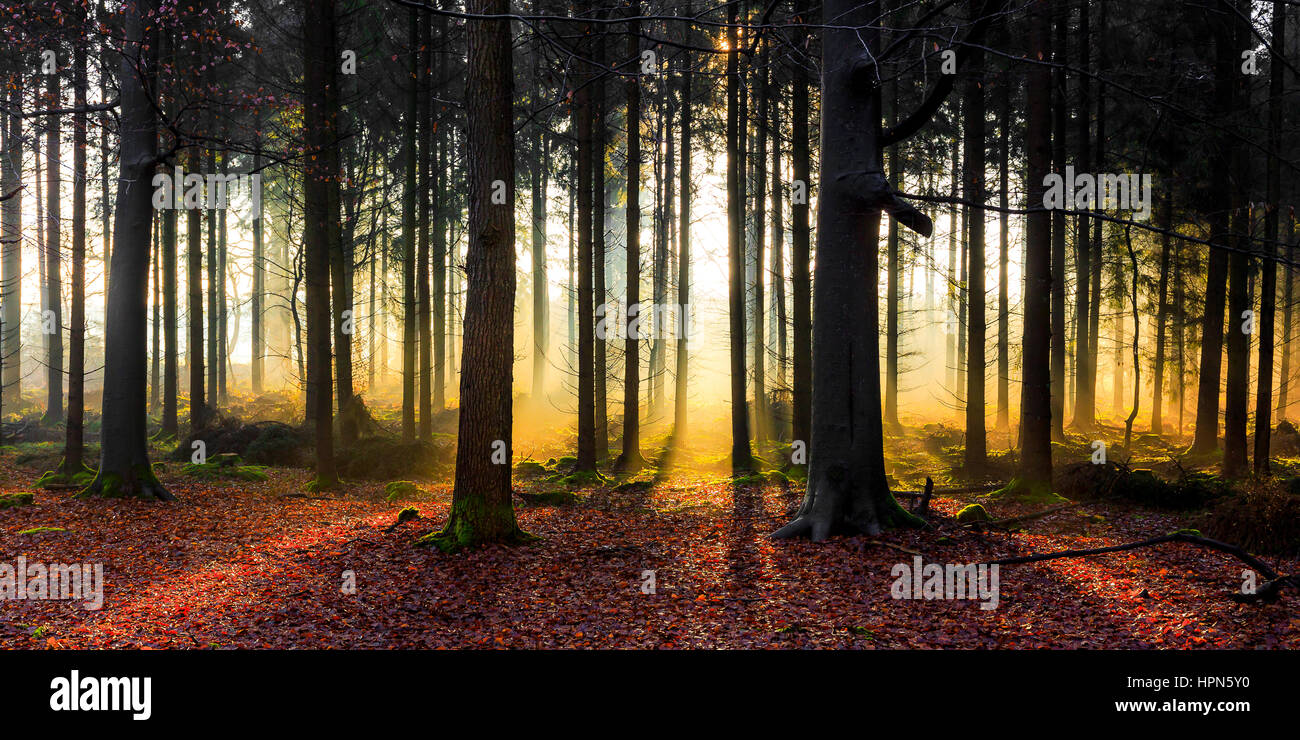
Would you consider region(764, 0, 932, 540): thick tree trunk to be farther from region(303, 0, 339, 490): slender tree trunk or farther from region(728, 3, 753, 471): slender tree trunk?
region(303, 0, 339, 490): slender tree trunk

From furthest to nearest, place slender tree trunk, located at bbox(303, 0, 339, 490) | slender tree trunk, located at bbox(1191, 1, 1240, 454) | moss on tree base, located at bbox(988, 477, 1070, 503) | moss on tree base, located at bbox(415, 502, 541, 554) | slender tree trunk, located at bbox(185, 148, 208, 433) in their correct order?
slender tree trunk, located at bbox(185, 148, 208, 433)
slender tree trunk, located at bbox(1191, 1, 1240, 454)
slender tree trunk, located at bbox(303, 0, 339, 490)
moss on tree base, located at bbox(988, 477, 1070, 503)
moss on tree base, located at bbox(415, 502, 541, 554)

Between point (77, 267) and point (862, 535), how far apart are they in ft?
44.7

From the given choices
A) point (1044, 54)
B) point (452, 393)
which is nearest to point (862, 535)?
point (1044, 54)

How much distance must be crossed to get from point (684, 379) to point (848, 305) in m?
12.1

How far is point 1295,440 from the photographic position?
→ 17875 mm

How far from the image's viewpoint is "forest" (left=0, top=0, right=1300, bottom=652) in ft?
19.0

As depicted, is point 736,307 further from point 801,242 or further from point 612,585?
point 612,585

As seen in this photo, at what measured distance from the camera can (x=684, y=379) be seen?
20172 mm

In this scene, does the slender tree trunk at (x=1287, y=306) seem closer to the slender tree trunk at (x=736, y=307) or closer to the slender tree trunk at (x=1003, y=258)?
the slender tree trunk at (x=1003, y=258)

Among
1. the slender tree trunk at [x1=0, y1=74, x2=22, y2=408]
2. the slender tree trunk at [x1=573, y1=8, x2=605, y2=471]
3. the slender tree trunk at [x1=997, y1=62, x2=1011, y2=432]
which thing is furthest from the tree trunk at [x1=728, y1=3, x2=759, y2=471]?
the slender tree trunk at [x1=0, y1=74, x2=22, y2=408]

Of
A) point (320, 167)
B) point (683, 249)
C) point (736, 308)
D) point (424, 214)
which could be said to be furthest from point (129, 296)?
point (683, 249)

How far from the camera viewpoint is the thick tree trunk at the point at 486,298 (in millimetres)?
7719

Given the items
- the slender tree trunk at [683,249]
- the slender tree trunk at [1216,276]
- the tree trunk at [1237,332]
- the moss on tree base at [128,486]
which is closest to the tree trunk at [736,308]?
the slender tree trunk at [683,249]

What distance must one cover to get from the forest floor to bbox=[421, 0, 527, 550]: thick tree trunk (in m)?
0.50
